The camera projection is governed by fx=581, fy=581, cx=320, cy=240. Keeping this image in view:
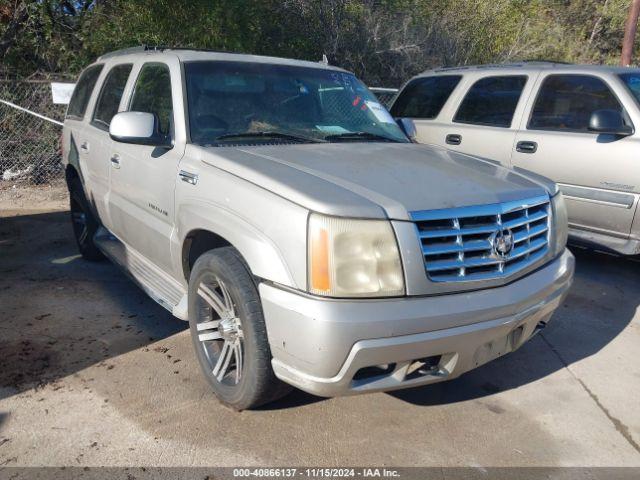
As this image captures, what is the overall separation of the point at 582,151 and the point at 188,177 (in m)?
3.92

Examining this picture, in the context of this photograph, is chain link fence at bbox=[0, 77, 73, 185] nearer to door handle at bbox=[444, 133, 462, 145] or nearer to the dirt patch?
the dirt patch

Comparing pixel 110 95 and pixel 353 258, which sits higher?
pixel 110 95

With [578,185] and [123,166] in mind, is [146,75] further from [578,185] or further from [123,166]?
[578,185]

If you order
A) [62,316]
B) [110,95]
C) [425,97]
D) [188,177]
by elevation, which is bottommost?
[62,316]

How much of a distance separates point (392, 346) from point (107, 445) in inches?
58.4

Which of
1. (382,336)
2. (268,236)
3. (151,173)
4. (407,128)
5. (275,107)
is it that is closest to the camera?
(382,336)

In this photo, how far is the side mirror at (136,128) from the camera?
3.38 metres

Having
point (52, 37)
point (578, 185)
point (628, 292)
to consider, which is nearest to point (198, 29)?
point (52, 37)

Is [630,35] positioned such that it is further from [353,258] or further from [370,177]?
[353,258]

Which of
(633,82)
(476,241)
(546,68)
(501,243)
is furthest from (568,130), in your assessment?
(476,241)

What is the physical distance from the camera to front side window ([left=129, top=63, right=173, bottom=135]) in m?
3.72

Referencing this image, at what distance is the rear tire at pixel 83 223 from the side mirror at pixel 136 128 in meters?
1.98

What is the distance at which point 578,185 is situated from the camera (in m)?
5.50

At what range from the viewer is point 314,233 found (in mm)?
2447
